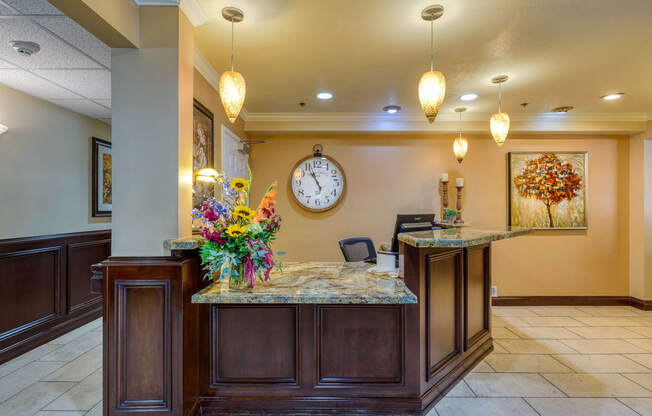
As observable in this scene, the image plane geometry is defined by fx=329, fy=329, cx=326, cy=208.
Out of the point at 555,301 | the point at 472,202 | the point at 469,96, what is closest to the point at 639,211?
the point at 555,301

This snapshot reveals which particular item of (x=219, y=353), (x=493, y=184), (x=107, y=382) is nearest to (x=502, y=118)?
(x=493, y=184)

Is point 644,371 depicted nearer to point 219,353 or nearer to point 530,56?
point 530,56

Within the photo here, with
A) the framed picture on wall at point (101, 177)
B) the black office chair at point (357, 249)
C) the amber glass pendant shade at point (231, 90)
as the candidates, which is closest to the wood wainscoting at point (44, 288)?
the framed picture on wall at point (101, 177)

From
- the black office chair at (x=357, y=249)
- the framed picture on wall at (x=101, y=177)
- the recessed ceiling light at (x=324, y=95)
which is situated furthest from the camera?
the framed picture on wall at (x=101, y=177)

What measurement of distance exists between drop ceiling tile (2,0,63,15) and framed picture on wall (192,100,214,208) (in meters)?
0.94

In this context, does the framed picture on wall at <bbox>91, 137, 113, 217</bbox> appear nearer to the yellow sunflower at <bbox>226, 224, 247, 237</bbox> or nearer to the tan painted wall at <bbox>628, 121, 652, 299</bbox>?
the yellow sunflower at <bbox>226, 224, 247, 237</bbox>

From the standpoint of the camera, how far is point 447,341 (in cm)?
241

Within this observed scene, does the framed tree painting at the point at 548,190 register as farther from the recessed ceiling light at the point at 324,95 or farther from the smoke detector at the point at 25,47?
the smoke detector at the point at 25,47

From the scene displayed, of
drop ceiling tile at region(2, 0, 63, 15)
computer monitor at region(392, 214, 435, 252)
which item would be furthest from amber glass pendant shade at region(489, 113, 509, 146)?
drop ceiling tile at region(2, 0, 63, 15)

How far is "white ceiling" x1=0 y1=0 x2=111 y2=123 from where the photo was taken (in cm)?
189

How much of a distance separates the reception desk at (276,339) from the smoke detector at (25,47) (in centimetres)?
162

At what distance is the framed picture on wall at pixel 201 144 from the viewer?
8.45 ft

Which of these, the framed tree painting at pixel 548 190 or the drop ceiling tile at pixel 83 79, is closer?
the drop ceiling tile at pixel 83 79

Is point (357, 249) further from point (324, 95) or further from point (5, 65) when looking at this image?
point (5, 65)
